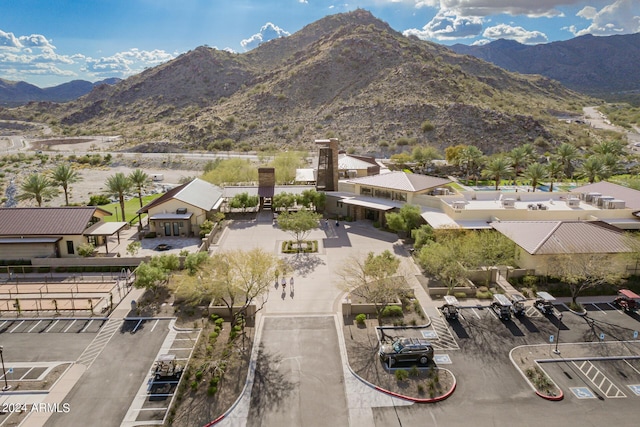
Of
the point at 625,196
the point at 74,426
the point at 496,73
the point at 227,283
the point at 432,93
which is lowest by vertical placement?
the point at 74,426

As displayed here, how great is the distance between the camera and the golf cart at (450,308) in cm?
3102

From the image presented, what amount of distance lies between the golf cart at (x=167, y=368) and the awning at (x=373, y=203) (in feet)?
104

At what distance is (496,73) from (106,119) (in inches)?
6655

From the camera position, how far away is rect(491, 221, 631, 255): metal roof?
36.3 m

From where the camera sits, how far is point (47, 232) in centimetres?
4425

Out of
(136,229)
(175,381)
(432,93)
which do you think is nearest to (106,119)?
(432,93)

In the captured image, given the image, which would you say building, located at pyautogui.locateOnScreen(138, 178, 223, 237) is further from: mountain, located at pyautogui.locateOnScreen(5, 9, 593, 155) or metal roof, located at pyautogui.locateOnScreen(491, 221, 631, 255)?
mountain, located at pyautogui.locateOnScreen(5, 9, 593, 155)

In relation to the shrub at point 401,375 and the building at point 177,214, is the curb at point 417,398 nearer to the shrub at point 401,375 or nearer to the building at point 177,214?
the shrub at point 401,375

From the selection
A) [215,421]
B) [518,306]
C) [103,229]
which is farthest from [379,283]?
[103,229]

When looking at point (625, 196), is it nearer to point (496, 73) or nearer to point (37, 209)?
point (37, 209)

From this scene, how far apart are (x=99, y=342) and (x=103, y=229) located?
20916mm

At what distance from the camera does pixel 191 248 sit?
154ft

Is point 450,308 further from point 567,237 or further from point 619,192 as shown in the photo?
point 619,192

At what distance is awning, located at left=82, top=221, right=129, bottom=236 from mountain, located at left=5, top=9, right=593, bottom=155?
2840 inches
